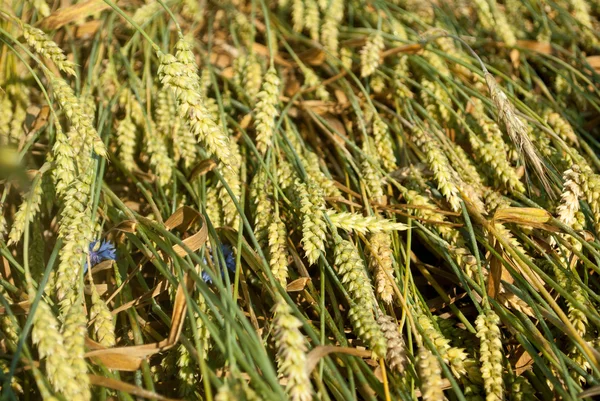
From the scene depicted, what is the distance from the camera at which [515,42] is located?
2.19 metres

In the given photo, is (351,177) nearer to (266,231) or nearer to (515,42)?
(266,231)

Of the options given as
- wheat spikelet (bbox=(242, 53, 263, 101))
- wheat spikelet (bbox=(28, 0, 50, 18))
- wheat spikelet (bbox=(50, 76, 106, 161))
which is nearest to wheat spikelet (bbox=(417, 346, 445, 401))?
wheat spikelet (bbox=(50, 76, 106, 161))

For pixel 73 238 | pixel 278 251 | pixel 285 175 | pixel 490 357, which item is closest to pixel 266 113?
pixel 285 175

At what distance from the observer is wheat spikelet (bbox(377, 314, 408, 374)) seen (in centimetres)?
118

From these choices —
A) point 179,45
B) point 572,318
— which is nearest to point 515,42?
point 572,318

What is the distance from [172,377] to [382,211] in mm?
737

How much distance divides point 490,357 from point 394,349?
22cm

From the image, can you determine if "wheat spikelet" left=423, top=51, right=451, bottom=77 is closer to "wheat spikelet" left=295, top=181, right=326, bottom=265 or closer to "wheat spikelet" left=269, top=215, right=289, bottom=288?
"wheat spikelet" left=295, top=181, right=326, bottom=265

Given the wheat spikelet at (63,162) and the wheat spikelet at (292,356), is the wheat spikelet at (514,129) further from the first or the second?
the wheat spikelet at (63,162)

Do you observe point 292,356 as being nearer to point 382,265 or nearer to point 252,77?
point 382,265

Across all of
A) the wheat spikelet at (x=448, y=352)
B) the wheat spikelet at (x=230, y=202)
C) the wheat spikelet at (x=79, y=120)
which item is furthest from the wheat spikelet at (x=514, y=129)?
the wheat spikelet at (x=79, y=120)

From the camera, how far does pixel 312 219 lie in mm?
1397

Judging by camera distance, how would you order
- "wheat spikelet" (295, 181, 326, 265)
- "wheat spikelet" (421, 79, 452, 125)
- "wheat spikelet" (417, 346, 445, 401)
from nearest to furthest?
1. "wheat spikelet" (417, 346, 445, 401)
2. "wheat spikelet" (295, 181, 326, 265)
3. "wheat spikelet" (421, 79, 452, 125)

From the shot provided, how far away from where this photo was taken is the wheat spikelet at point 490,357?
3.94 feet
